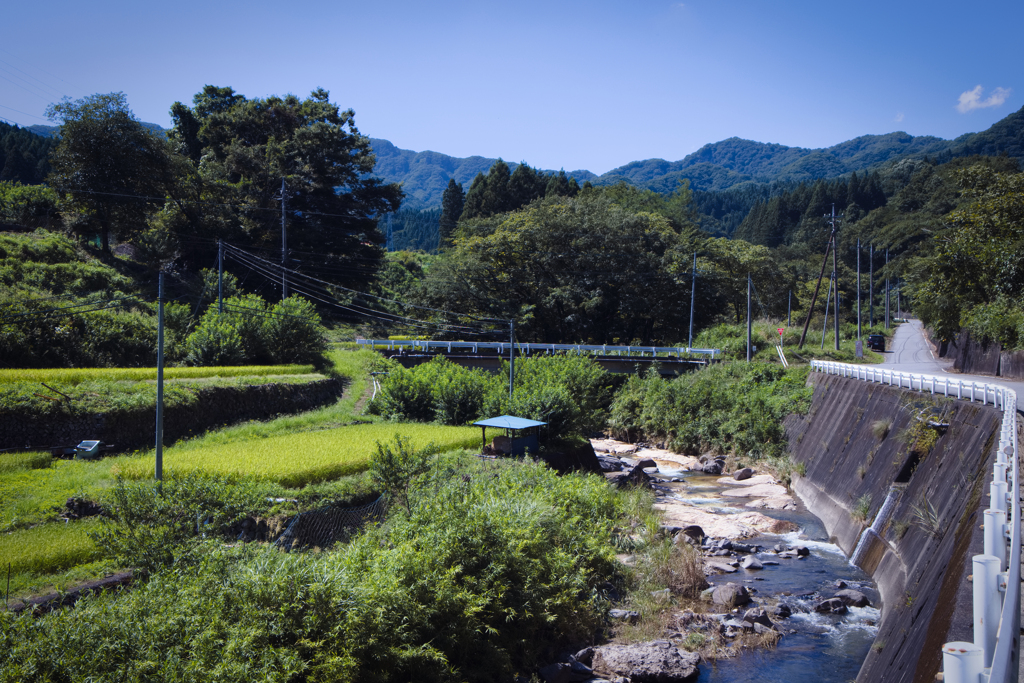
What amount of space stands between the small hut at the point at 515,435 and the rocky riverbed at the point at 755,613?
5551 millimetres

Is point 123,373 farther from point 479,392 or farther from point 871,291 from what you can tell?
point 871,291

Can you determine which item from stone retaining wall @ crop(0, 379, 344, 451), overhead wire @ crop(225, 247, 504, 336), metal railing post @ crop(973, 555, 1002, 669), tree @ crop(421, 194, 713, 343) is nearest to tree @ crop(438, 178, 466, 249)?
tree @ crop(421, 194, 713, 343)

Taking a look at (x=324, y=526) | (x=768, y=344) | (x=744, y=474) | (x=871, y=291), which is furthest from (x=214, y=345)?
(x=871, y=291)

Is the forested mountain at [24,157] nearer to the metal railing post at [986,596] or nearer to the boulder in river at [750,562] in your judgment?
the boulder in river at [750,562]

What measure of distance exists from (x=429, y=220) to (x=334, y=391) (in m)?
142

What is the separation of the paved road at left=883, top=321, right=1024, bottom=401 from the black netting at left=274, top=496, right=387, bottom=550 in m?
27.6

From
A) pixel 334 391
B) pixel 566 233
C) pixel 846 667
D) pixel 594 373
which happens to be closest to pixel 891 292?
pixel 566 233

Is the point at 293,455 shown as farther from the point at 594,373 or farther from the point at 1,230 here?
the point at 1,230

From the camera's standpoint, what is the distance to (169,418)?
23734 mm

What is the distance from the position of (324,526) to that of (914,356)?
5278 centimetres

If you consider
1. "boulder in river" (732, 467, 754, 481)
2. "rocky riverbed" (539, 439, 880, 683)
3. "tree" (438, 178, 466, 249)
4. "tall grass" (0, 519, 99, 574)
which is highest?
"tree" (438, 178, 466, 249)

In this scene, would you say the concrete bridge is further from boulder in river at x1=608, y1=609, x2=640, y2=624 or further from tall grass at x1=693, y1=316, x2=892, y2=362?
boulder in river at x1=608, y1=609, x2=640, y2=624

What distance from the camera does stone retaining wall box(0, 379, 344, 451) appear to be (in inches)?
770

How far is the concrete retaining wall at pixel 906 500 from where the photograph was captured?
29.5ft
